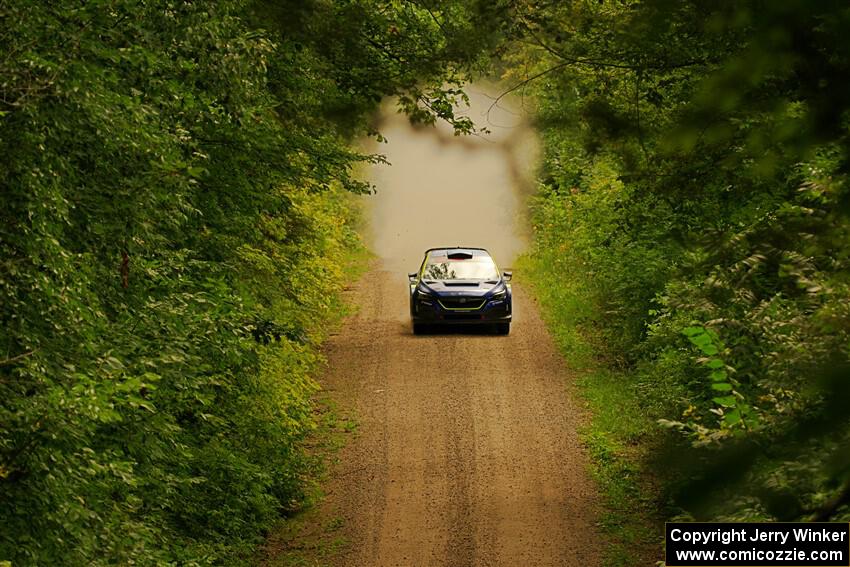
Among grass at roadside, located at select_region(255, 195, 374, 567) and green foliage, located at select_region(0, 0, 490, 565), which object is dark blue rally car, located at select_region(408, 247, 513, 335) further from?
green foliage, located at select_region(0, 0, 490, 565)

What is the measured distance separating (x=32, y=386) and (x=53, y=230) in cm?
107

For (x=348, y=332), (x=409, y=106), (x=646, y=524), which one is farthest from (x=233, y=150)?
(x=348, y=332)

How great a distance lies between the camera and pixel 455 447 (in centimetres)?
1975

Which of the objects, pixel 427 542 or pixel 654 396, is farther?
pixel 654 396

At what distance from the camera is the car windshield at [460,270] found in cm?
2547

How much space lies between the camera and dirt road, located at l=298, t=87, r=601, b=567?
1577 cm

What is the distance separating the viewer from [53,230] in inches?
304

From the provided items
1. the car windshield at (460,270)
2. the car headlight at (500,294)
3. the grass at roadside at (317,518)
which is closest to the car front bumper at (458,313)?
the car headlight at (500,294)

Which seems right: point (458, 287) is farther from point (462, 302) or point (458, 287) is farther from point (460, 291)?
point (462, 302)

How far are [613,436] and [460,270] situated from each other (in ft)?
21.8

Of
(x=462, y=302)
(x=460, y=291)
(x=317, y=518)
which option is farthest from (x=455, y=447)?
(x=462, y=302)

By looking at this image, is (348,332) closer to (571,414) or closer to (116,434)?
(571,414)

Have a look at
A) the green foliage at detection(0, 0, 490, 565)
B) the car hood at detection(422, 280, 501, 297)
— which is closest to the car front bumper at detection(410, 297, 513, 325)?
the car hood at detection(422, 280, 501, 297)

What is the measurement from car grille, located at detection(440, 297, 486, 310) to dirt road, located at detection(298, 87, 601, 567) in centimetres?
104
